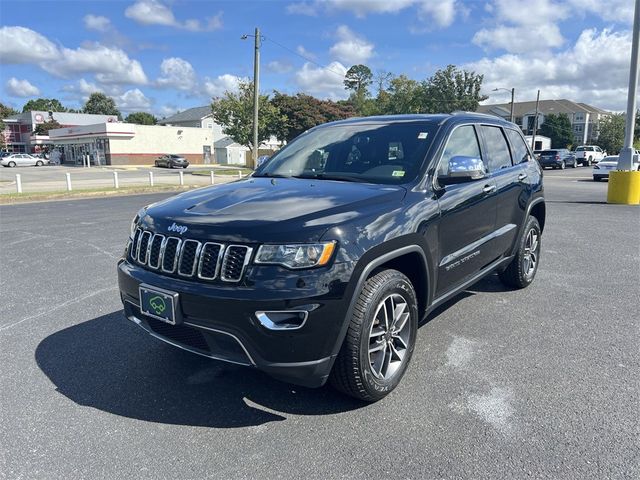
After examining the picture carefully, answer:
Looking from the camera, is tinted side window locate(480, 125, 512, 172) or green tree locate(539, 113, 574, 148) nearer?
tinted side window locate(480, 125, 512, 172)

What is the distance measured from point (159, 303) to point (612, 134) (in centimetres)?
9255

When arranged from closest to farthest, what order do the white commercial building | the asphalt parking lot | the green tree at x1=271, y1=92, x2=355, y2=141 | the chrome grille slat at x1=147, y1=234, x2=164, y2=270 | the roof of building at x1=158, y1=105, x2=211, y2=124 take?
1. the asphalt parking lot
2. the chrome grille slat at x1=147, y1=234, x2=164, y2=270
3. the white commercial building
4. the green tree at x1=271, y1=92, x2=355, y2=141
5. the roof of building at x1=158, y1=105, x2=211, y2=124

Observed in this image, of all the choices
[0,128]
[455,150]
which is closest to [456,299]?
[455,150]

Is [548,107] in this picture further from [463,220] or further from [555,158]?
[463,220]

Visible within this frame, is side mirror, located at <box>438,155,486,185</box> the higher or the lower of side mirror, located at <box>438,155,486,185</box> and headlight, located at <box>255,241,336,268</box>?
the higher

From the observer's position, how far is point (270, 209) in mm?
2934

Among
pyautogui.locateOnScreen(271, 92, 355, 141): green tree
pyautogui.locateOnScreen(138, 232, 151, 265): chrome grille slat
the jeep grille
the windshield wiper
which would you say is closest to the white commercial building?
pyautogui.locateOnScreen(271, 92, 355, 141): green tree

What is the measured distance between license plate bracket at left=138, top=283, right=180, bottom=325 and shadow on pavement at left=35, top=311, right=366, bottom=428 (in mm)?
607

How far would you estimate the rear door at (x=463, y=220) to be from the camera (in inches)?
143

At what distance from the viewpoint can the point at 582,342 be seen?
404cm

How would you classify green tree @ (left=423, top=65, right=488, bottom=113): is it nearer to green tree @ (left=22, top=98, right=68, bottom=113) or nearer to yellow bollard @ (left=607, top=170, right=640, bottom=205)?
yellow bollard @ (left=607, top=170, right=640, bottom=205)

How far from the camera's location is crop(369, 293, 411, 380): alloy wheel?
10.0 feet

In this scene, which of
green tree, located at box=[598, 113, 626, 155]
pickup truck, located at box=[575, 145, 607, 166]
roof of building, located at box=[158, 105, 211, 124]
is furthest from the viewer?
roof of building, located at box=[158, 105, 211, 124]

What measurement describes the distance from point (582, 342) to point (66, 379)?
3938 mm
